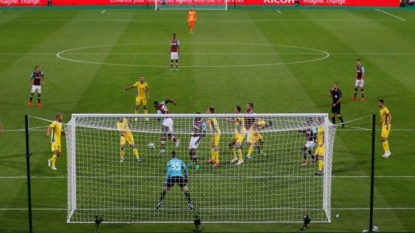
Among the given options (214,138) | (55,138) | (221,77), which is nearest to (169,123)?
(214,138)

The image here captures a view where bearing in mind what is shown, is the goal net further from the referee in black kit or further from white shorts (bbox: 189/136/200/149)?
the referee in black kit

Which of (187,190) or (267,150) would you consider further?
(267,150)

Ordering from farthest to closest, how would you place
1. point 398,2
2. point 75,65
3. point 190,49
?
point 398,2 → point 190,49 → point 75,65

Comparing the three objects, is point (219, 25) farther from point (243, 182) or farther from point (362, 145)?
point (243, 182)

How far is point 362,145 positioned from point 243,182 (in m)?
6.38

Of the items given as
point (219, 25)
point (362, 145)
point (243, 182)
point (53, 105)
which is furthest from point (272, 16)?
point (243, 182)

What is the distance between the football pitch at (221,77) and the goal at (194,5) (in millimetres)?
2032

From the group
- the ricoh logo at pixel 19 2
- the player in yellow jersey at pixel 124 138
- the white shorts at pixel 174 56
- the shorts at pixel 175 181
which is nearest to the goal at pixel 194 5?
the ricoh logo at pixel 19 2

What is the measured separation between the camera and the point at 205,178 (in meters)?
28.0

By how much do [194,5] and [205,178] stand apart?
44.4m

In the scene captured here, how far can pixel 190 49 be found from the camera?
52.2m

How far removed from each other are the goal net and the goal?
39211 millimetres

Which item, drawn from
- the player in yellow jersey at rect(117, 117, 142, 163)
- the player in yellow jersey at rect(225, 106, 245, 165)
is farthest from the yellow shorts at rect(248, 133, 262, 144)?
the player in yellow jersey at rect(117, 117, 142, 163)

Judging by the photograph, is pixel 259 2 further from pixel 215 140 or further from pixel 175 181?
pixel 175 181
